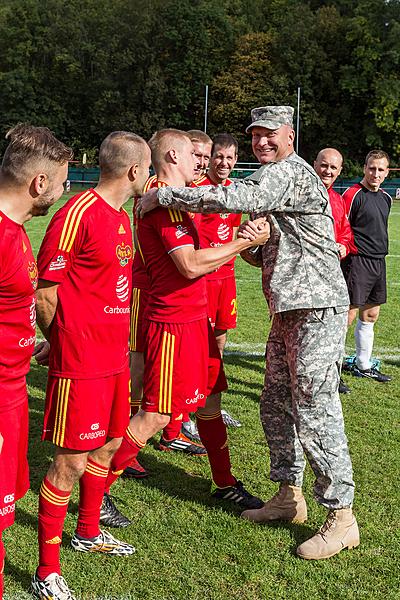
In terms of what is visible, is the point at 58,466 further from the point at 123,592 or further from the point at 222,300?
the point at 222,300

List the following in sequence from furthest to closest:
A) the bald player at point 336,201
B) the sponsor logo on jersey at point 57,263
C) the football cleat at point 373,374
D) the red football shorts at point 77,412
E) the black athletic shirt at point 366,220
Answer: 1. the black athletic shirt at point 366,220
2. the football cleat at point 373,374
3. the bald player at point 336,201
4. the red football shorts at point 77,412
5. the sponsor logo on jersey at point 57,263

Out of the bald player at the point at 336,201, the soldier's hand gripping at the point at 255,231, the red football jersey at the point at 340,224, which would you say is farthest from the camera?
the red football jersey at the point at 340,224

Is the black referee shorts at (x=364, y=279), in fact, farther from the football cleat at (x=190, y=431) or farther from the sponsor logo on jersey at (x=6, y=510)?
the sponsor logo on jersey at (x=6, y=510)

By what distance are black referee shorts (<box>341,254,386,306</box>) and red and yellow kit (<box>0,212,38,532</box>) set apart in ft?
17.3

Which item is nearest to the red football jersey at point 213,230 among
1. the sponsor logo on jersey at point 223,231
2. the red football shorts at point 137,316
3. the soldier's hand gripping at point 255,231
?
the sponsor logo on jersey at point 223,231

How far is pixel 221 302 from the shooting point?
6.71 meters

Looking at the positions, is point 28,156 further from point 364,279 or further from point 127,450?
point 364,279

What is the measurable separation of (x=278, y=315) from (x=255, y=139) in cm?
107

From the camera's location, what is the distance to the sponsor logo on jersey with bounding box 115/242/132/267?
3829 millimetres

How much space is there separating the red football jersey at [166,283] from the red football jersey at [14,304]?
123cm

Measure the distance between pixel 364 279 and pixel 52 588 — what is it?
17.5 feet

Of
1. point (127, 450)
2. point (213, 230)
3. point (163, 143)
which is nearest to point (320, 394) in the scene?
point (127, 450)

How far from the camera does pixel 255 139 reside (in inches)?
166

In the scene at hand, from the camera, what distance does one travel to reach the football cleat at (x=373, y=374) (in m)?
7.92
